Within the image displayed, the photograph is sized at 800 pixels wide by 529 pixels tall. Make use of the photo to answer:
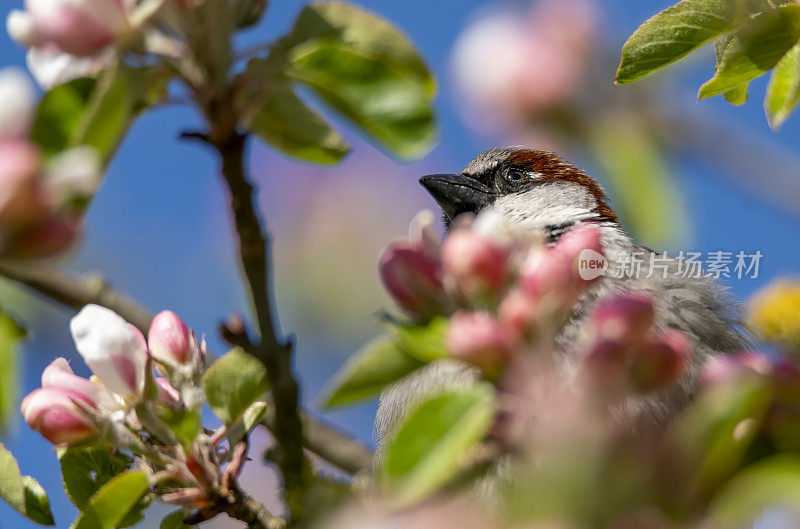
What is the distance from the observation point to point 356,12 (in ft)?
6.02

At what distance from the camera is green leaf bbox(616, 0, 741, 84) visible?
2219mm

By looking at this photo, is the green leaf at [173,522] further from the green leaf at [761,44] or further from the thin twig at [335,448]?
the green leaf at [761,44]

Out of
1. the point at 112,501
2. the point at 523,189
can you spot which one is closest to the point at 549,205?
the point at 523,189

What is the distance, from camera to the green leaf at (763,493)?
1.36m

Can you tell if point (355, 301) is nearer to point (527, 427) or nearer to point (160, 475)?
point (160, 475)

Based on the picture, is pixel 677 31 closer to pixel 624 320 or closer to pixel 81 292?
pixel 624 320

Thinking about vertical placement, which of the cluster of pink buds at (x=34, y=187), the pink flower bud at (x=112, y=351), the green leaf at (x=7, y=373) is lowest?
the pink flower bud at (x=112, y=351)

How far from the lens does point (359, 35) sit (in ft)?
5.97

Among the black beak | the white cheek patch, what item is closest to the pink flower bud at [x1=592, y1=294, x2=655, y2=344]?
the white cheek patch

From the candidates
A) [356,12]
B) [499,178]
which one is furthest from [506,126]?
[356,12]

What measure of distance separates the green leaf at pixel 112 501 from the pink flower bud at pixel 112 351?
0.74 feet

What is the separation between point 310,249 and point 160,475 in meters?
3.77

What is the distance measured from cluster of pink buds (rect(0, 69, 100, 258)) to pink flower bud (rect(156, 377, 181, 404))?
701 mm

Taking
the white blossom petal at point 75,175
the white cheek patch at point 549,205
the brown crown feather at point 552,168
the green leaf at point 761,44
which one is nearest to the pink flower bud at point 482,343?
the white blossom petal at point 75,175
